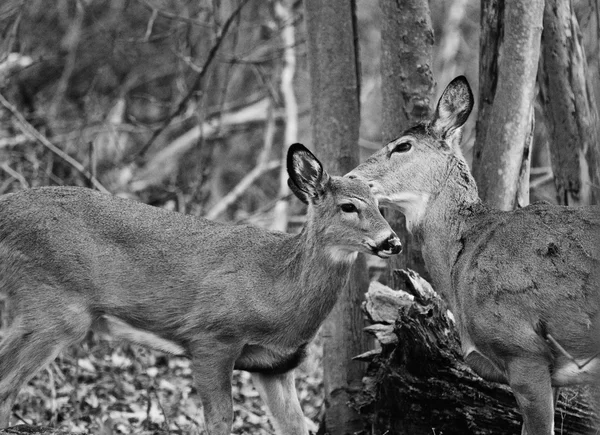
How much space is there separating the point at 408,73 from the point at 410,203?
1358mm

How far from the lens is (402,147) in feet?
25.6

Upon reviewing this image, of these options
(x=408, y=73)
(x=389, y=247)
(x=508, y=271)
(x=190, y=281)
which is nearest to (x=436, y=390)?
(x=389, y=247)

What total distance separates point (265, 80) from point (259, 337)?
6.68 meters

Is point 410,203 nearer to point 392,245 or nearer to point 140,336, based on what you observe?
point 392,245

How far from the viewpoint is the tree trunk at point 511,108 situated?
801 centimetres

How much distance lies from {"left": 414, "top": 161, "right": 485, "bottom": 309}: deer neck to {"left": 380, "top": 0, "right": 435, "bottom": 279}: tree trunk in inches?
33.4

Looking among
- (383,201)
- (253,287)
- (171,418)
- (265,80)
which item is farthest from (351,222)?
(265,80)

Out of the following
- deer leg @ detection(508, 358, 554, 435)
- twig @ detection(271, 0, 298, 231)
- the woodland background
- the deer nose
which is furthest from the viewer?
twig @ detection(271, 0, 298, 231)

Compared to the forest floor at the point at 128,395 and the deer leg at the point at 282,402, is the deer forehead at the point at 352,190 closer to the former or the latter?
the deer leg at the point at 282,402

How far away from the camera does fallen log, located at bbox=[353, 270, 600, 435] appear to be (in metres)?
7.32

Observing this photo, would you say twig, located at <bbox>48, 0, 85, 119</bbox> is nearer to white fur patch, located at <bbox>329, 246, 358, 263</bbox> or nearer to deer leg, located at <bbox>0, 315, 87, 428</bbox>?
deer leg, located at <bbox>0, 315, 87, 428</bbox>

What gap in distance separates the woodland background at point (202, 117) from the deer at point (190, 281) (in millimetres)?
961

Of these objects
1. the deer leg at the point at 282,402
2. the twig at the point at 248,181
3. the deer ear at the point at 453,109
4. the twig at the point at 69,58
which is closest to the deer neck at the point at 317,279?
the deer leg at the point at 282,402

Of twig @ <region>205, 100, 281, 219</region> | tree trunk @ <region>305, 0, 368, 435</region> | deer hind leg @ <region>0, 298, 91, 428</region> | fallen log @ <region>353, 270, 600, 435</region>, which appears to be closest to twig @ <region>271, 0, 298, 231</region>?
twig @ <region>205, 100, 281, 219</region>
